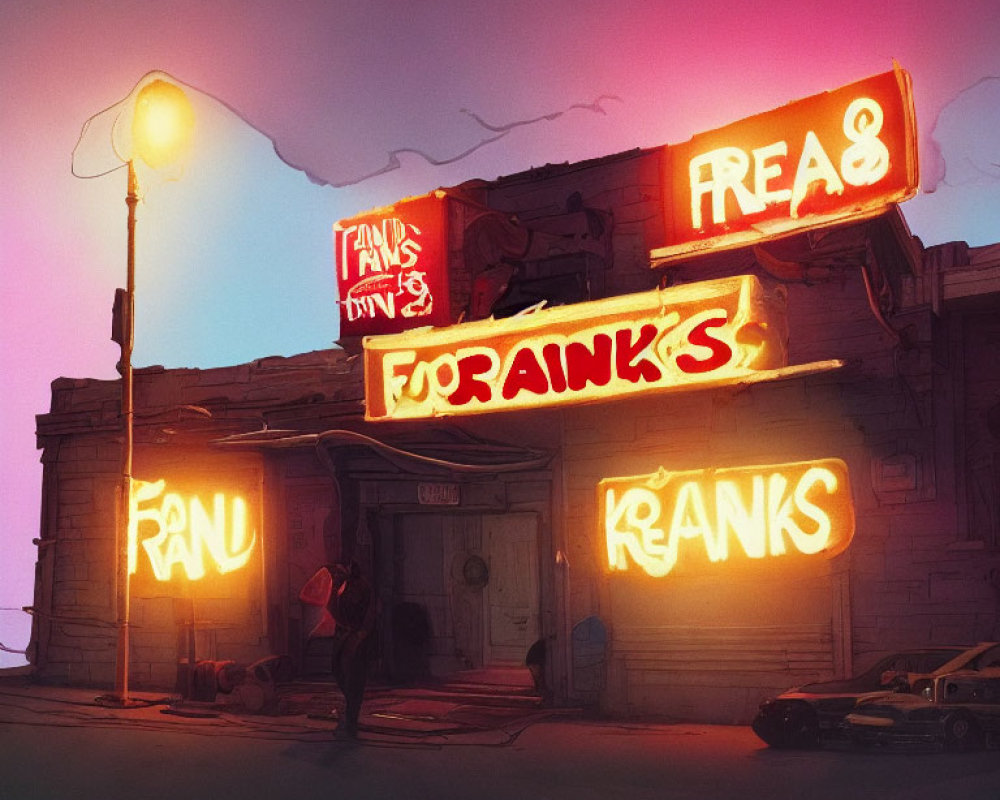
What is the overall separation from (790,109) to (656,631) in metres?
6.51

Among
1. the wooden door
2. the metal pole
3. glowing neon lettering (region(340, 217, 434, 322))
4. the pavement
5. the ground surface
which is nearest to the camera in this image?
the ground surface

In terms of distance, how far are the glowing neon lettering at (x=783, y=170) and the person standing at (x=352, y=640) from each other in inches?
228

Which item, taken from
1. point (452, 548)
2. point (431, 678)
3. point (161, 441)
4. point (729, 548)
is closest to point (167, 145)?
point (161, 441)

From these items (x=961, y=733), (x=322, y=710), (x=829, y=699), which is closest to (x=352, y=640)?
(x=322, y=710)

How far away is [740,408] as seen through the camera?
15047mm

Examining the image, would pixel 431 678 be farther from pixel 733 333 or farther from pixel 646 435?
pixel 733 333

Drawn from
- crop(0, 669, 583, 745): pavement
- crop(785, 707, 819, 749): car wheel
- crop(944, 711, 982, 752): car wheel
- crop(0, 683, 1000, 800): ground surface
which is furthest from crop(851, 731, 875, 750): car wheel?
crop(0, 669, 583, 745): pavement

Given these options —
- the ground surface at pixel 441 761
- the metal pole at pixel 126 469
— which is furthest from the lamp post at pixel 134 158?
the ground surface at pixel 441 761

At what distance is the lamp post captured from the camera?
17.0 meters

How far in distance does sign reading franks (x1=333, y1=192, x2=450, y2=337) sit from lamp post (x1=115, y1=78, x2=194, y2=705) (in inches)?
102

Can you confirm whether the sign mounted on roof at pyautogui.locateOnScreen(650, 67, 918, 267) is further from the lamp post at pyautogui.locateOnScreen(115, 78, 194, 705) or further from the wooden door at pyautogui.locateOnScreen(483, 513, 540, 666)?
the lamp post at pyautogui.locateOnScreen(115, 78, 194, 705)

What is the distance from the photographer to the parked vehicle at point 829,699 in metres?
12.2

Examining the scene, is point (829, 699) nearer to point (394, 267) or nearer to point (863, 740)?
point (863, 740)

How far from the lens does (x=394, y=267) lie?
55.6ft
